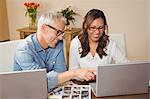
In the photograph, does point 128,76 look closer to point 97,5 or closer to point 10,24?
point 97,5

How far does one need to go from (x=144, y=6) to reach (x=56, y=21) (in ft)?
7.99

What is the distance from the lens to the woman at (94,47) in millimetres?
1868

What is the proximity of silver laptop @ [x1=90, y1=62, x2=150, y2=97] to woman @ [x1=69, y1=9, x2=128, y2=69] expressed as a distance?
0.65m

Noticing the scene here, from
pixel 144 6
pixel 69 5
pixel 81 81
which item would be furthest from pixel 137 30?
pixel 81 81

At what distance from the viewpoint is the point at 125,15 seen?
360cm

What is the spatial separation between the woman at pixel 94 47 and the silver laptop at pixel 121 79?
2.12 feet

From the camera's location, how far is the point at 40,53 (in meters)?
1.50

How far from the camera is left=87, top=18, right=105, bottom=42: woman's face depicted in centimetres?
186

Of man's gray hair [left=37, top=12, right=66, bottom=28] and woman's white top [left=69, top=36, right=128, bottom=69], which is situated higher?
man's gray hair [left=37, top=12, right=66, bottom=28]

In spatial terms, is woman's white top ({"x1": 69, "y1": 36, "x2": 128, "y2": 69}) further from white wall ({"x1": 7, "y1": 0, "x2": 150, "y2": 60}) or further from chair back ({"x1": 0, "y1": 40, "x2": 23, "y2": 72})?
white wall ({"x1": 7, "y1": 0, "x2": 150, "y2": 60})

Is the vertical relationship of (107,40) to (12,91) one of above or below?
above

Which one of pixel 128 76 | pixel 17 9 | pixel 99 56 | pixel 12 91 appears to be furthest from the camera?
pixel 17 9

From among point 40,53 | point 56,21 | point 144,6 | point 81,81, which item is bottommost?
point 81,81

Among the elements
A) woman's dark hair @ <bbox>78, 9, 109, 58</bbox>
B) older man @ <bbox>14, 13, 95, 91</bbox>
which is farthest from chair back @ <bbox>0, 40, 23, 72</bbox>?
woman's dark hair @ <bbox>78, 9, 109, 58</bbox>
